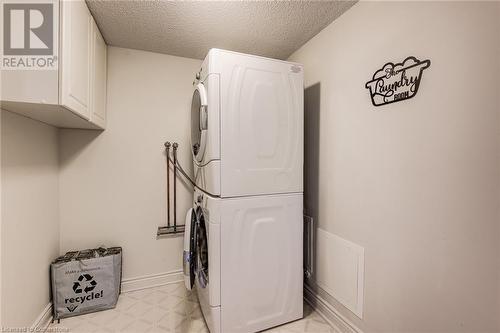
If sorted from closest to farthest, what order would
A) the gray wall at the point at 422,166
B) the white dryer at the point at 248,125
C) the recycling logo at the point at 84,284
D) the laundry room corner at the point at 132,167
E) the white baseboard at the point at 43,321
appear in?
the gray wall at the point at 422,166 < the white dryer at the point at 248,125 < the white baseboard at the point at 43,321 < the recycling logo at the point at 84,284 < the laundry room corner at the point at 132,167

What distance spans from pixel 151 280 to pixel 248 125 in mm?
1787

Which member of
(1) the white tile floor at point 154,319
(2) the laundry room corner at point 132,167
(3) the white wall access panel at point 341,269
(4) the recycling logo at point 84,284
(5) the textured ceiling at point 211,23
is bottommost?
(1) the white tile floor at point 154,319

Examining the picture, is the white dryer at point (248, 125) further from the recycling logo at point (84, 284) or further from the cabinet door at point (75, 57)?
the recycling logo at point (84, 284)

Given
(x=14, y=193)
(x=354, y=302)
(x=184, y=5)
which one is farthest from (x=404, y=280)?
(x=14, y=193)

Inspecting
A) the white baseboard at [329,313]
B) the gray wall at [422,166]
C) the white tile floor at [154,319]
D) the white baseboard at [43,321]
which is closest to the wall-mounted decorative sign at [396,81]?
the gray wall at [422,166]

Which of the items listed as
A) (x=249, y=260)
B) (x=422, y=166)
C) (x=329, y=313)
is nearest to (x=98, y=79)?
(x=249, y=260)

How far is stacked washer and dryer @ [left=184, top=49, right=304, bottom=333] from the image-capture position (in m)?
1.44

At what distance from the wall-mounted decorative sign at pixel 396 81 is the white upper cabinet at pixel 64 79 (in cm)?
168

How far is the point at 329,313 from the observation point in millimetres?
1713

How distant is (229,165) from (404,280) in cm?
116

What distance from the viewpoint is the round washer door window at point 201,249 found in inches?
62.7

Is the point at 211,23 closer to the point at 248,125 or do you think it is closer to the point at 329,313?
the point at 248,125

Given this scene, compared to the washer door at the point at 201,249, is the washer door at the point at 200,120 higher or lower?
higher

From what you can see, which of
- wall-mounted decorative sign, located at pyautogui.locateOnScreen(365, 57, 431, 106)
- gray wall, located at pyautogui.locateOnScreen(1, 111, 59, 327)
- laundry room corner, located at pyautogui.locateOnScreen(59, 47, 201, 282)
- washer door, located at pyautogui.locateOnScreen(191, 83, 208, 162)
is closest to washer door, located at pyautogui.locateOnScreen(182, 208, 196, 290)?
washer door, located at pyautogui.locateOnScreen(191, 83, 208, 162)
